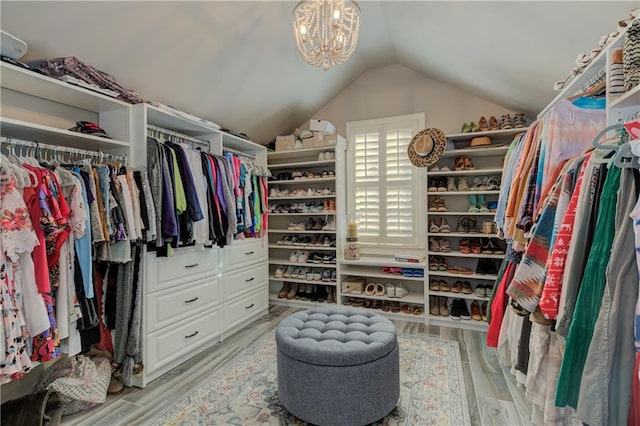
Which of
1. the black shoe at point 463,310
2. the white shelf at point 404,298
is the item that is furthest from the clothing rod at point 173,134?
the black shoe at point 463,310

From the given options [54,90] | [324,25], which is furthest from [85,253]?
[324,25]

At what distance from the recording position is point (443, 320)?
3.15 m

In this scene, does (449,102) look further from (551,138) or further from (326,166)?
(551,138)

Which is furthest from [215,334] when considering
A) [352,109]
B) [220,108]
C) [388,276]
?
[352,109]

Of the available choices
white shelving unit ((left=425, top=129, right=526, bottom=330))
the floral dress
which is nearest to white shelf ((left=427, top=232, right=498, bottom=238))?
white shelving unit ((left=425, top=129, right=526, bottom=330))

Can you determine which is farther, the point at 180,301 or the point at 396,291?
the point at 396,291

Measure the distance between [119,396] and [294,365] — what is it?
1259mm

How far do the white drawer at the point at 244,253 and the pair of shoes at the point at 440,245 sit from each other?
188 cm

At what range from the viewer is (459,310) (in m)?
3.14

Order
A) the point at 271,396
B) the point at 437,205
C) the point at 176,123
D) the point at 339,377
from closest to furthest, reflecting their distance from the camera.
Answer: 1. the point at 339,377
2. the point at 271,396
3. the point at 176,123
4. the point at 437,205

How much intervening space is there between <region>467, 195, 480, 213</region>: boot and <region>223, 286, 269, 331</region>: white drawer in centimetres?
242

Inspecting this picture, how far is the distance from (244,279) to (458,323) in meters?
2.25

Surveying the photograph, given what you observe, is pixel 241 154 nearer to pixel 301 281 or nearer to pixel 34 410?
pixel 301 281

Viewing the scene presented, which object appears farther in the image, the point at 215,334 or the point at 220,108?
the point at 220,108
